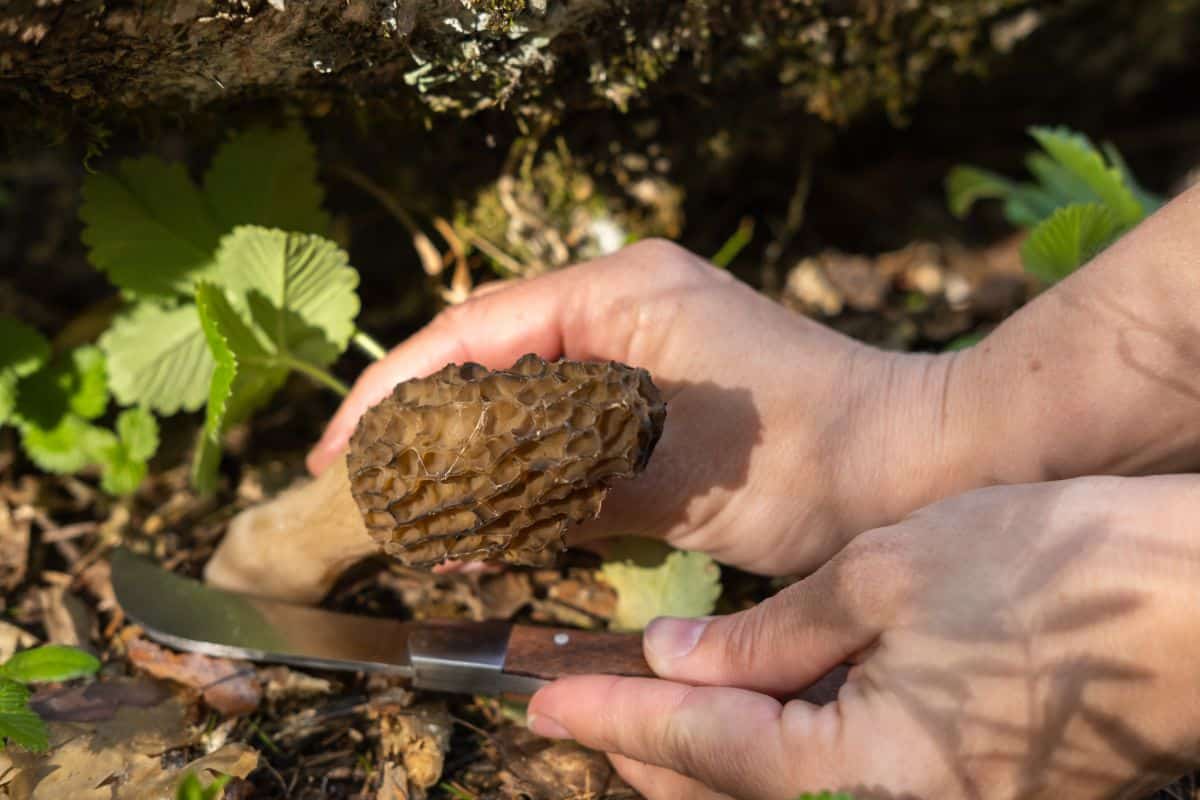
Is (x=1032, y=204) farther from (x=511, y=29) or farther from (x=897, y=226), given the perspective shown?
(x=511, y=29)

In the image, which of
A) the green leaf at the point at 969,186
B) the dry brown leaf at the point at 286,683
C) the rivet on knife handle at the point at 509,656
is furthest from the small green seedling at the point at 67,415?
the green leaf at the point at 969,186

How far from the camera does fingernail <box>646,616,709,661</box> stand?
4.70 ft

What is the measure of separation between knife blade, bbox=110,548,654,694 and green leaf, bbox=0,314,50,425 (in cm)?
45

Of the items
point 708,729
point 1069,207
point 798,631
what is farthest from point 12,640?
point 1069,207

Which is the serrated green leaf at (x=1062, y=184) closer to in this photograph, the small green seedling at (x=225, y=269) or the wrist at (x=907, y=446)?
the wrist at (x=907, y=446)

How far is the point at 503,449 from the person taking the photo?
4.26 ft

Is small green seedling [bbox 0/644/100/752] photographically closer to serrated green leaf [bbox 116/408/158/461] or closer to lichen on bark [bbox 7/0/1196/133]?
serrated green leaf [bbox 116/408/158/461]

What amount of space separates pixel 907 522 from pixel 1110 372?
1.56 ft

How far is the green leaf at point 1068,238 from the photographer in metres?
1.84

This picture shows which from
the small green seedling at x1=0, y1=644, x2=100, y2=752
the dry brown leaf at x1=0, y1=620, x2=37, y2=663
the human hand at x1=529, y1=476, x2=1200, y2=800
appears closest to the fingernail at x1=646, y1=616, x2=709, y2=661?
the human hand at x1=529, y1=476, x2=1200, y2=800

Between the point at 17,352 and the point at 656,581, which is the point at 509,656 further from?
the point at 17,352

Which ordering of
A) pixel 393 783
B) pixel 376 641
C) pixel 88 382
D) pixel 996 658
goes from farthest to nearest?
pixel 88 382 < pixel 376 641 < pixel 393 783 < pixel 996 658

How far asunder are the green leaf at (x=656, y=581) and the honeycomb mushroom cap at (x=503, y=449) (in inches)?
15.6

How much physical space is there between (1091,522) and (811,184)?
193cm
